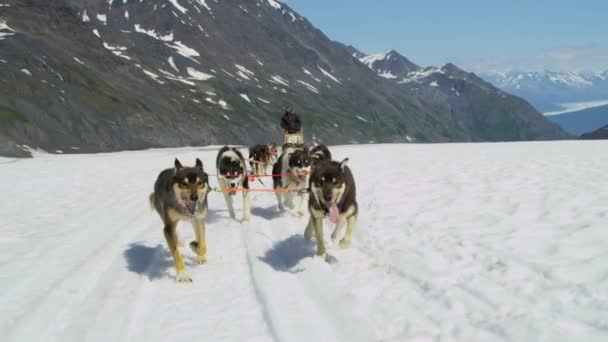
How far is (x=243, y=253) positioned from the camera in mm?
10719

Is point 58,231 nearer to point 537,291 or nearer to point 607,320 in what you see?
point 537,291

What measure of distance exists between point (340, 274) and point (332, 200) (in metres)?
1.37

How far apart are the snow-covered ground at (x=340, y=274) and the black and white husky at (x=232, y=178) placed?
521mm

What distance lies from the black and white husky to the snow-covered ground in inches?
20.5

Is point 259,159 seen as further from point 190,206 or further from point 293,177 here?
point 190,206

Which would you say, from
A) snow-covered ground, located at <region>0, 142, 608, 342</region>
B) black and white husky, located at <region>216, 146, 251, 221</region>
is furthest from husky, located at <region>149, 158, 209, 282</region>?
black and white husky, located at <region>216, 146, 251, 221</region>

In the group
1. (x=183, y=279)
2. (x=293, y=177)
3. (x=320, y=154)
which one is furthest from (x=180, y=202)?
(x=320, y=154)

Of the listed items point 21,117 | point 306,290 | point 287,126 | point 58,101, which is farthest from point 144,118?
point 306,290

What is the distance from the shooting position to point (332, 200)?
951cm

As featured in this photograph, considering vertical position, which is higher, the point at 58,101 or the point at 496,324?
the point at 58,101

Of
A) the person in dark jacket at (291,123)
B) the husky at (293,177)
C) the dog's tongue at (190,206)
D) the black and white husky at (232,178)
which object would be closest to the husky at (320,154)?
the husky at (293,177)

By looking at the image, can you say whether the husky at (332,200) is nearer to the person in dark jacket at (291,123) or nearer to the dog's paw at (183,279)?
the dog's paw at (183,279)

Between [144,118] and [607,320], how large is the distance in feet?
418

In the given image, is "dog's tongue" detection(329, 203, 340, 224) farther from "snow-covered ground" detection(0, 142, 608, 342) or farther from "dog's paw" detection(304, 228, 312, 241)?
"dog's paw" detection(304, 228, 312, 241)
